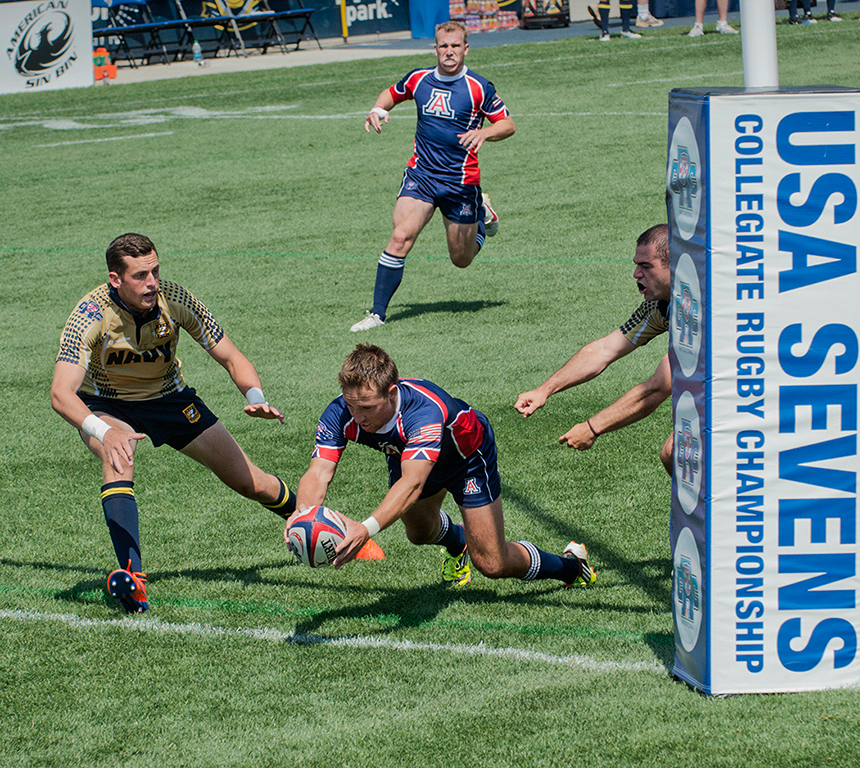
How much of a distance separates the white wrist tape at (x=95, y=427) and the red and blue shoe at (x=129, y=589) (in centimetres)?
69

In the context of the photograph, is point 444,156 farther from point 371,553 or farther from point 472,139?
point 371,553

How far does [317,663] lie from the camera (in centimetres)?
550

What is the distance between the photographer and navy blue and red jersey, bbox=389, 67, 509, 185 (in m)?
11.4

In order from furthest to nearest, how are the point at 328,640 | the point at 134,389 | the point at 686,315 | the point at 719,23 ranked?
the point at 719,23 < the point at 134,389 < the point at 328,640 < the point at 686,315

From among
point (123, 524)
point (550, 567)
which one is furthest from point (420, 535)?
point (123, 524)

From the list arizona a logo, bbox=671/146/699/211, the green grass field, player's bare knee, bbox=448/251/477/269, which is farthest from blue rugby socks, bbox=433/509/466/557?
player's bare knee, bbox=448/251/477/269

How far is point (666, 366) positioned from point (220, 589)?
265 centimetres

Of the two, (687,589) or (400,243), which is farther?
(400,243)

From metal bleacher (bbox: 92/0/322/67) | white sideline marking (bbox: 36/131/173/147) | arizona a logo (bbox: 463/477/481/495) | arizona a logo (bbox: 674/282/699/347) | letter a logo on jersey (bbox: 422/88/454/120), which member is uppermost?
metal bleacher (bbox: 92/0/322/67)

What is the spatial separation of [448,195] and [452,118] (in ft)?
2.40

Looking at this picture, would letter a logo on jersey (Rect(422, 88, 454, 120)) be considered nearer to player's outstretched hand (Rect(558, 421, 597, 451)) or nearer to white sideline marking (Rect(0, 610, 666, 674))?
player's outstretched hand (Rect(558, 421, 597, 451))

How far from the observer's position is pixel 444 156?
37.4 feet

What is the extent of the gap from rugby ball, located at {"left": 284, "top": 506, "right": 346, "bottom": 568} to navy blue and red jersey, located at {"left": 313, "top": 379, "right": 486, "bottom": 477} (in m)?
0.45

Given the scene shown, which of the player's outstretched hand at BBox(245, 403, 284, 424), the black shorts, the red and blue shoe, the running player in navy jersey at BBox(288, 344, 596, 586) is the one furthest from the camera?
A: the black shorts
